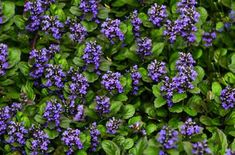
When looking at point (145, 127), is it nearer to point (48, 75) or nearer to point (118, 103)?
point (118, 103)

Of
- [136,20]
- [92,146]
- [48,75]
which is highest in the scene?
[136,20]

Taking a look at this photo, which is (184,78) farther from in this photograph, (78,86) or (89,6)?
(89,6)

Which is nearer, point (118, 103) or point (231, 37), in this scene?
point (118, 103)

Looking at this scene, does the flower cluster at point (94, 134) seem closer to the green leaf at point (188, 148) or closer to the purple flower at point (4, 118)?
the purple flower at point (4, 118)

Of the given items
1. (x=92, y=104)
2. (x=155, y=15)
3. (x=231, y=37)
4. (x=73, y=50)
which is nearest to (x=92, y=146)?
(x=92, y=104)

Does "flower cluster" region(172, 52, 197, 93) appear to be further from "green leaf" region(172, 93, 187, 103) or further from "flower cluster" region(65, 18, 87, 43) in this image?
"flower cluster" region(65, 18, 87, 43)

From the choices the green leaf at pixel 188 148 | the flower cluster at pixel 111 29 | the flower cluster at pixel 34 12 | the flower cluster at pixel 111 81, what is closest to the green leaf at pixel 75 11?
the flower cluster at pixel 34 12

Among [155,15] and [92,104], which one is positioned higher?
[155,15]
